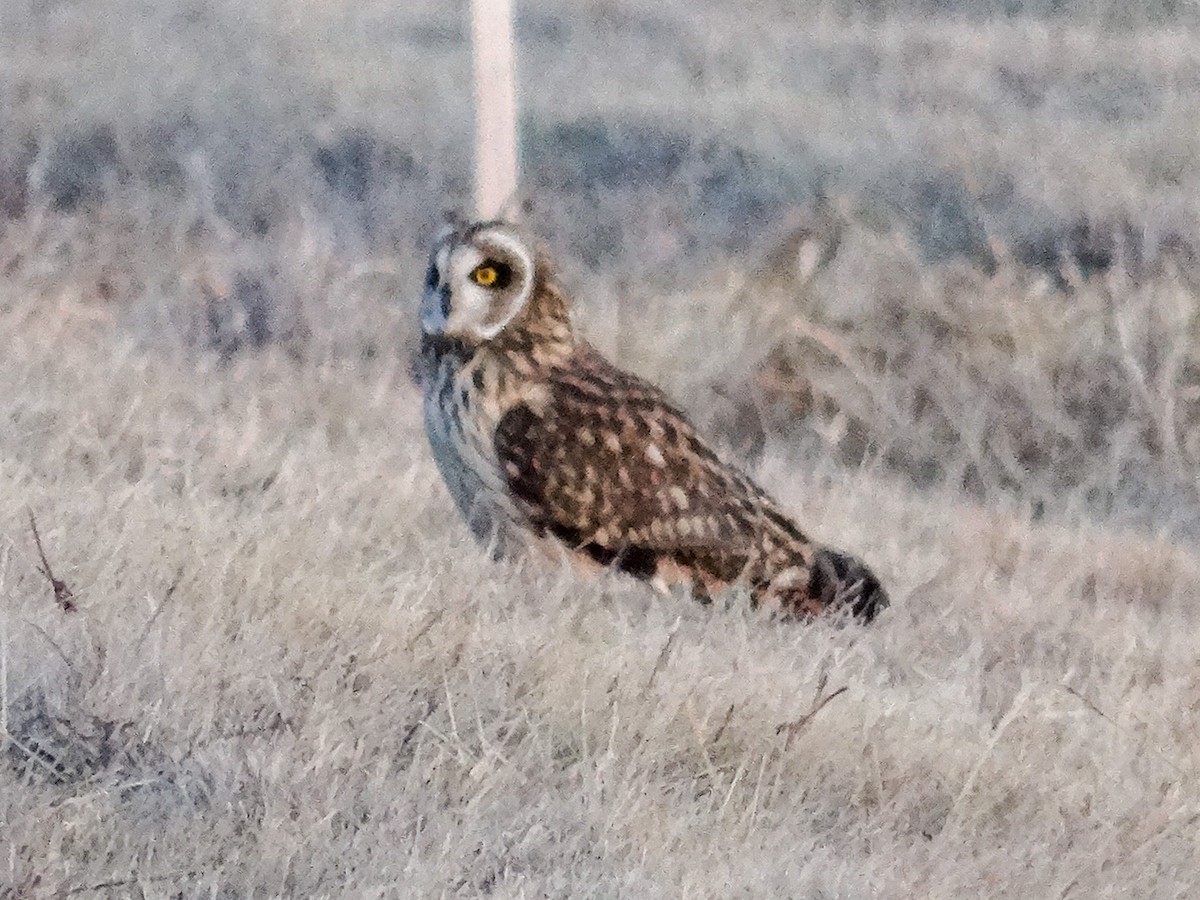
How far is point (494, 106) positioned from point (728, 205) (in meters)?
4.45

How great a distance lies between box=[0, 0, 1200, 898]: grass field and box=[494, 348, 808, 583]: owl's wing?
163 millimetres

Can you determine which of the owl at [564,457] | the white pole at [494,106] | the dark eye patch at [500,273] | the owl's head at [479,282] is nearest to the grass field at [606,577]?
the owl at [564,457]

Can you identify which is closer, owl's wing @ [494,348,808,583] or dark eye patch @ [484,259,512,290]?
owl's wing @ [494,348,808,583]

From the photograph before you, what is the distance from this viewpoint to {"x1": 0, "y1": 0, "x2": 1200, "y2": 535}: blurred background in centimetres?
941

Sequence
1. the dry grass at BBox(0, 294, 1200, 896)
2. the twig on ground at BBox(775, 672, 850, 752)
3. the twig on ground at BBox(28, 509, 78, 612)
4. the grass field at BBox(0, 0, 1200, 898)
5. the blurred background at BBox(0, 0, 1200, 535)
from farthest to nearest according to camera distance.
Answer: the blurred background at BBox(0, 0, 1200, 535), the twig on ground at BBox(28, 509, 78, 612), the twig on ground at BBox(775, 672, 850, 752), the grass field at BBox(0, 0, 1200, 898), the dry grass at BBox(0, 294, 1200, 896)

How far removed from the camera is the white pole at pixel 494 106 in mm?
8672

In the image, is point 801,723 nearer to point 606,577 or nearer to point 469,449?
point 606,577

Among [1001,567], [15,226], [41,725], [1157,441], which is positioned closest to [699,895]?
[41,725]

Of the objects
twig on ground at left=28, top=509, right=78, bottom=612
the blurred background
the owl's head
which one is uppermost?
the owl's head

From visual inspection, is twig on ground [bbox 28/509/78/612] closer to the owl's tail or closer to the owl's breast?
the owl's breast

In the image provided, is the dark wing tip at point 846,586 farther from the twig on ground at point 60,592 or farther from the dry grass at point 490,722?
the twig on ground at point 60,592

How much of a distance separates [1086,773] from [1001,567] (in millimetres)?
2383

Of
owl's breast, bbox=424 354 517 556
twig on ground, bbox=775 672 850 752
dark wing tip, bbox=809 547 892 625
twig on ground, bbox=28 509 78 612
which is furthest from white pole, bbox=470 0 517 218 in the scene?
twig on ground, bbox=775 672 850 752

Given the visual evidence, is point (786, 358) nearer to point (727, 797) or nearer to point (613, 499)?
point (613, 499)
